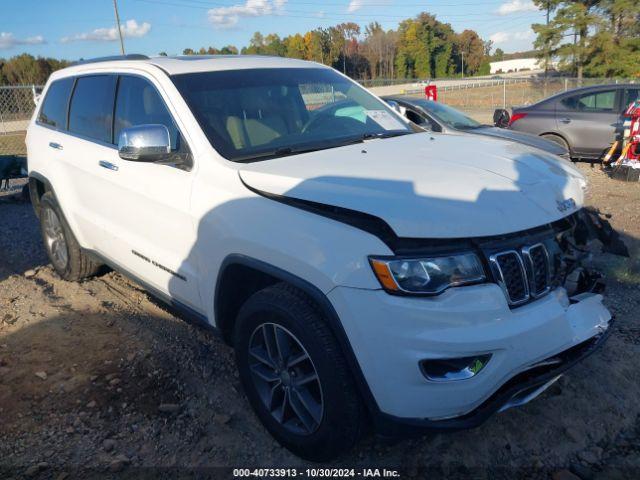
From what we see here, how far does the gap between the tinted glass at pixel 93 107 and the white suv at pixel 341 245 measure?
0.39 ft

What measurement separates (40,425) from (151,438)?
71cm

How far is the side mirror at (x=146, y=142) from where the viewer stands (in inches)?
122

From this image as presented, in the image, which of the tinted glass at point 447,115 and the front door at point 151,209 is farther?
the tinted glass at point 447,115

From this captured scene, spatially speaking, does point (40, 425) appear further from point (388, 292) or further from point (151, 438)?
point (388, 292)

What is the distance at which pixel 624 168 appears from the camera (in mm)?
9258

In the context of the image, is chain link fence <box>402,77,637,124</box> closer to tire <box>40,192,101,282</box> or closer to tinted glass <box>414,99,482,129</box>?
tinted glass <box>414,99,482,129</box>

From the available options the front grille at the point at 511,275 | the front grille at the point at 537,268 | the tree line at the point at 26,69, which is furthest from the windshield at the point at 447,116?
the tree line at the point at 26,69

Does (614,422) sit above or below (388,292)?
below

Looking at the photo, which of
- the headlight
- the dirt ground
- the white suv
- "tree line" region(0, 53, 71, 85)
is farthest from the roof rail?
"tree line" region(0, 53, 71, 85)

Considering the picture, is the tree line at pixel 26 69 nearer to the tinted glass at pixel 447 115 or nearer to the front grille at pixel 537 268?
the tinted glass at pixel 447 115

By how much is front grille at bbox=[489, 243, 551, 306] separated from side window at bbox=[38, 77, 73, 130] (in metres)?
4.05

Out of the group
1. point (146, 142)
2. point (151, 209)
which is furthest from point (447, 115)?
point (146, 142)

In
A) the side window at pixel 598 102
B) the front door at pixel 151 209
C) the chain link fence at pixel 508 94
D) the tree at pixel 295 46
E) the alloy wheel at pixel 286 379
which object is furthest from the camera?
the tree at pixel 295 46

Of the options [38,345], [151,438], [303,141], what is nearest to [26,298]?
[38,345]
